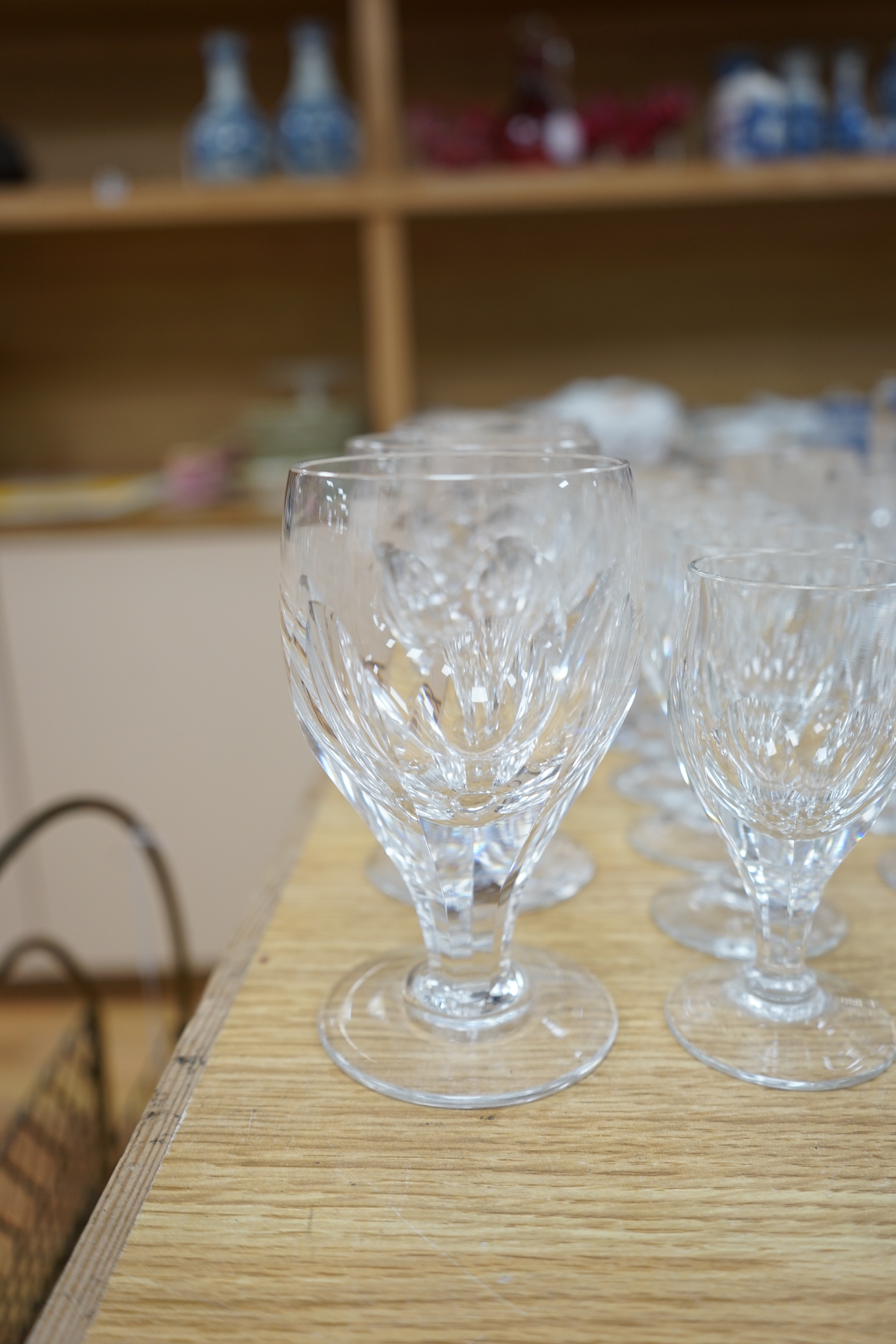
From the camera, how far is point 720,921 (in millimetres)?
352

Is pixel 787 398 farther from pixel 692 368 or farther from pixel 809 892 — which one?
pixel 809 892

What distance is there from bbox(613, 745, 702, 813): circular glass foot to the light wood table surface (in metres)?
0.16

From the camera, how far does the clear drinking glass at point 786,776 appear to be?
269 mm

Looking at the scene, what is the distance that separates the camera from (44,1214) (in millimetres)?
572

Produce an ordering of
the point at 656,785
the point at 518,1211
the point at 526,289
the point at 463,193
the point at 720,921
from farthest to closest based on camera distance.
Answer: the point at 526,289
the point at 463,193
the point at 656,785
the point at 720,921
the point at 518,1211

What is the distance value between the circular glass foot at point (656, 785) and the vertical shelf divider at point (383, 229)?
788mm

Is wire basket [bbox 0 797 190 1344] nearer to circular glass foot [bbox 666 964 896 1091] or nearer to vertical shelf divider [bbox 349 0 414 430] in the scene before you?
circular glass foot [bbox 666 964 896 1091]

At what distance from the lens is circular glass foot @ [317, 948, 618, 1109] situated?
266 millimetres

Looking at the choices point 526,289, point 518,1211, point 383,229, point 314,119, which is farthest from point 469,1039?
point 526,289

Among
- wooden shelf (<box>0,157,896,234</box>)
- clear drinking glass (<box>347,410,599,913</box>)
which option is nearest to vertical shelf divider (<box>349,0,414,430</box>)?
wooden shelf (<box>0,157,896,234</box>)

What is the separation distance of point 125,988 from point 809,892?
4.26 ft

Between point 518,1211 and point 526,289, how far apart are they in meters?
1.43

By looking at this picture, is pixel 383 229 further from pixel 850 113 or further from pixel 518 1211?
pixel 518 1211

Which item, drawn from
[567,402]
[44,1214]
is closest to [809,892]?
[44,1214]
